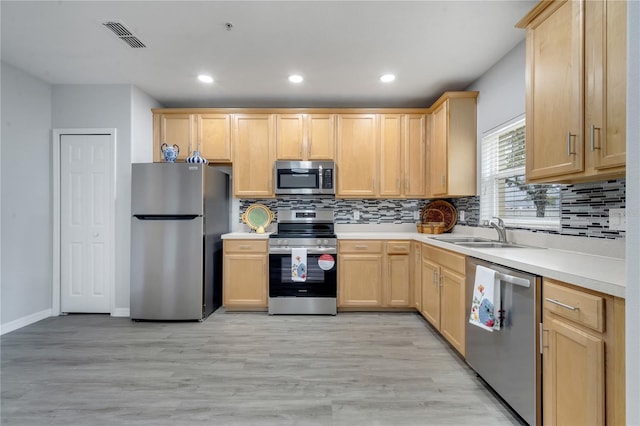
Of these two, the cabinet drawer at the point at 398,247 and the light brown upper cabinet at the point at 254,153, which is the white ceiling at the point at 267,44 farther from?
the cabinet drawer at the point at 398,247

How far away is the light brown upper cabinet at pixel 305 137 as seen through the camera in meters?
3.95

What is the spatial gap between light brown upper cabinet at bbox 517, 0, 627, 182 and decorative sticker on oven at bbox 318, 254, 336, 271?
2152 mm

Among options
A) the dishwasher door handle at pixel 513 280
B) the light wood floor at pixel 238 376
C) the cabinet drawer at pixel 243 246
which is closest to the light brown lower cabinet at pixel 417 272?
the light wood floor at pixel 238 376

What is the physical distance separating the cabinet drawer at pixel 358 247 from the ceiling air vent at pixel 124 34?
2.72 meters

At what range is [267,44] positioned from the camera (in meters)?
2.67

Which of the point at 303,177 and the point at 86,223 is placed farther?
the point at 303,177

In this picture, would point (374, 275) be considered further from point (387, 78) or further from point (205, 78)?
point (205, 78)

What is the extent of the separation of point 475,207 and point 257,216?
8.67ft

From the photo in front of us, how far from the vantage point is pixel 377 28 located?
244cm

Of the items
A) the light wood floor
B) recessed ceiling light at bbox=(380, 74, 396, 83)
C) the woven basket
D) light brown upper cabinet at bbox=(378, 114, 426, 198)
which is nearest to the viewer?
the light wood floor

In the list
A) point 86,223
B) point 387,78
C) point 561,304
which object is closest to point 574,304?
point 561,304

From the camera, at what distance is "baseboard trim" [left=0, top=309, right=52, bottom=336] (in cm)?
302

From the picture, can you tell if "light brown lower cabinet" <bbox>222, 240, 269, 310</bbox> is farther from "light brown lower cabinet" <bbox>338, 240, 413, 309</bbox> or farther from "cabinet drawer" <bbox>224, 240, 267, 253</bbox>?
"light brown lower cabinet" <bbox>338, 240, 413, 309</bbox>

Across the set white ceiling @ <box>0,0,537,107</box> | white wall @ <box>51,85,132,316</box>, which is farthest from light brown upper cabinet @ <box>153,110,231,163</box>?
white wall @ <box>51,85,132,316</box>
